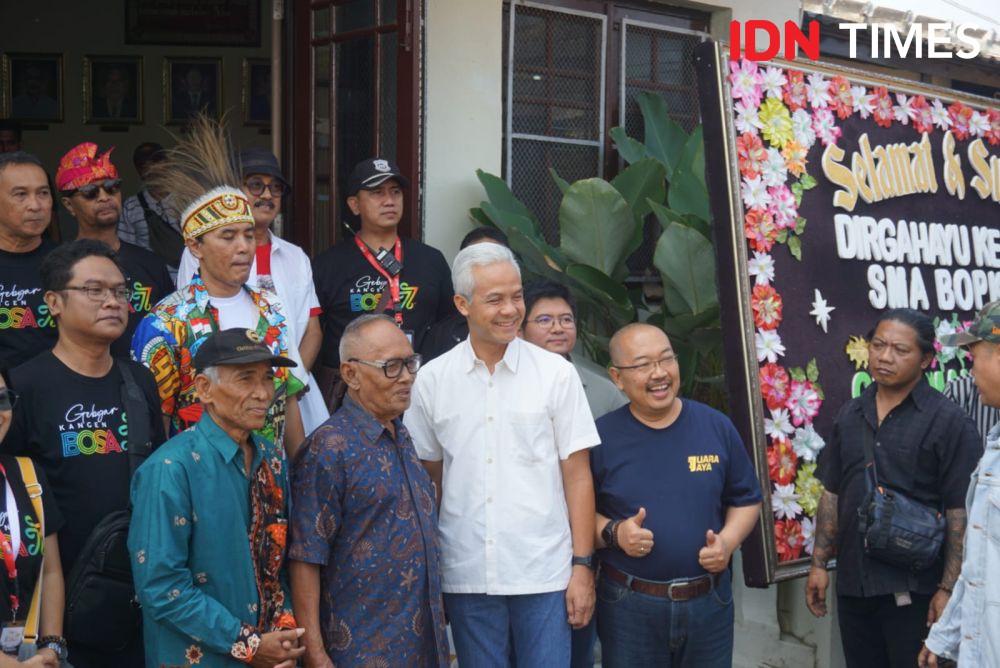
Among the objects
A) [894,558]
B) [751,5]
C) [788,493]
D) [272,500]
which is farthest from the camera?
[751,5]

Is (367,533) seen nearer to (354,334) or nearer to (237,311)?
(354,334)

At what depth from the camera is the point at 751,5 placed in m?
6.73

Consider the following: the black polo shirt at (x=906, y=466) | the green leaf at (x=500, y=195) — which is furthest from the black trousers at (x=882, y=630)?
the green leaf at (x=500, y=195)

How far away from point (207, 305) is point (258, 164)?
1.05 meters

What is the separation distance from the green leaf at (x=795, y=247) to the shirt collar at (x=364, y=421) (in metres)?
2.11

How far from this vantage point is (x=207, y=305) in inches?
143

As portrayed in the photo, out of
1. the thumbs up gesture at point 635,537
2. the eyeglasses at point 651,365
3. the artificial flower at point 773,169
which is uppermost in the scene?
the artificial flower at point 773,169

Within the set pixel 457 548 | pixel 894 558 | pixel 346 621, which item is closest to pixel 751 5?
pixel 894 558

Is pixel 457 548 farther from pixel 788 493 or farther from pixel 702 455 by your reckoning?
pixel 788 493

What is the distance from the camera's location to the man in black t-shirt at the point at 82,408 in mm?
3215

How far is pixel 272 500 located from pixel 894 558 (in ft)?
7.01

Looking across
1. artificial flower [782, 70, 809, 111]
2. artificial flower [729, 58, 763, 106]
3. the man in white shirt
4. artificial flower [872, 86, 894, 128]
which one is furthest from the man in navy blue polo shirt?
artificial flower [872, 86, 894, 128]

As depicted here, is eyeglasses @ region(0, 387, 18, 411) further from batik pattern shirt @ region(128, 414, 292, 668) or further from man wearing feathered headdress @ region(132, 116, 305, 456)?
man wearing feathered headdress @ region(132, 116, 305, 456)

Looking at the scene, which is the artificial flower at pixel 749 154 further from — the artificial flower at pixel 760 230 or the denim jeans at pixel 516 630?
the denim jeans at pixel 516 630
